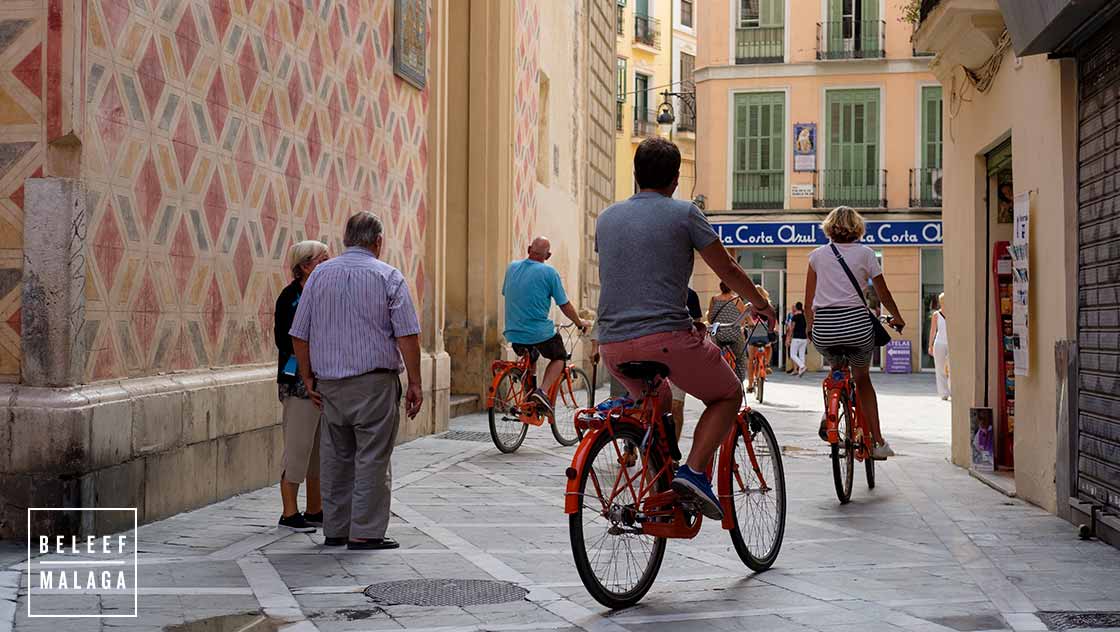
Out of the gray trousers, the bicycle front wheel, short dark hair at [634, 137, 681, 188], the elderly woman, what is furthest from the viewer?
the bicycle front wheel

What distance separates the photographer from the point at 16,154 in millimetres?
7516

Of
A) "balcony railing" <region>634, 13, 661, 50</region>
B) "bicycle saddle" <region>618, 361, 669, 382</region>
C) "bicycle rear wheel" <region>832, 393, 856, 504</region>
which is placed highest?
"balcony railing" <region>634, 13, 661, 50</region>

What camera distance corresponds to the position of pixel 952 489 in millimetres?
10711

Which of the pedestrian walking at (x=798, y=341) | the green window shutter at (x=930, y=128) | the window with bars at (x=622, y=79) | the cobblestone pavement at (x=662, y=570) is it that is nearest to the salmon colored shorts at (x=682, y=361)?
the cobblestone pavement at (x=662, y=570)

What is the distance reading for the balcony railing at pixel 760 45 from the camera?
4059 cm

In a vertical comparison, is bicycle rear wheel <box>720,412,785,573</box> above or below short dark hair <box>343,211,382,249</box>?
below

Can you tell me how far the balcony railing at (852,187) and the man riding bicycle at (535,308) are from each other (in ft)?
89.0

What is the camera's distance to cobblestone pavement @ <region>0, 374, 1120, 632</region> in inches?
231

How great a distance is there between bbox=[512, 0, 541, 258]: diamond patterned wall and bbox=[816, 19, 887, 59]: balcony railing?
2015cm

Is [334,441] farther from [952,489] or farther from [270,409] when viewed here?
[952,489]

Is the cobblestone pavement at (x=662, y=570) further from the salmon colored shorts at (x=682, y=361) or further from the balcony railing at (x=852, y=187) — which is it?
the balcony railing at (x=852, y=187)

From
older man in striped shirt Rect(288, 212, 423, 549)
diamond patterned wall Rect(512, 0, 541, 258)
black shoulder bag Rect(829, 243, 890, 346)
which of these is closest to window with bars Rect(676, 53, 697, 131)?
diamond patterned wall Rect(512, 0, 541, 258)

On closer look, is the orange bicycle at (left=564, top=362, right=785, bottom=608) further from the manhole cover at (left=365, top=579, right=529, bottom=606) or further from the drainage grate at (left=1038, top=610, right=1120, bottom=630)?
the drainage grate at (left=1038, top=610, right=1120, bottom=630)

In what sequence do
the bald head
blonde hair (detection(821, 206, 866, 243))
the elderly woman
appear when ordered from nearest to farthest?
1. the elderly woman
2. blonde hair (detection(821, 206, 866, 243))
3. the bald head
